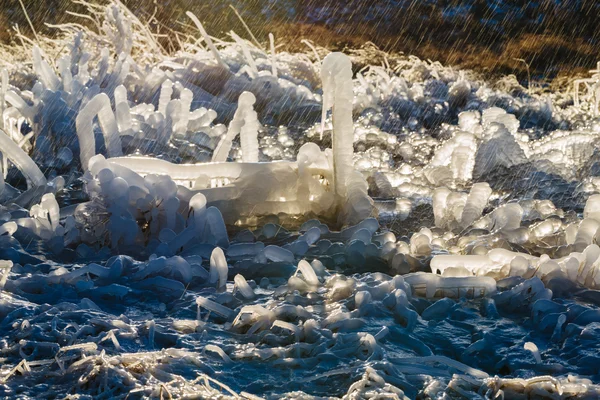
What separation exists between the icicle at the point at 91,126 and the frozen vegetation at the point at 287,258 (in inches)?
0.4

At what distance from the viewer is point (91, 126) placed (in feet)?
12.4

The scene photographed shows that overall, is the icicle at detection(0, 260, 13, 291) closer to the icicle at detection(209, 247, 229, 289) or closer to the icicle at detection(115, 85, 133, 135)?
the icicle at detection(209, 247, 229, 289)

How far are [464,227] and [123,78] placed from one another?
3.01 meters

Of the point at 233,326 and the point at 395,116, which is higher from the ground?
the point at 395,116

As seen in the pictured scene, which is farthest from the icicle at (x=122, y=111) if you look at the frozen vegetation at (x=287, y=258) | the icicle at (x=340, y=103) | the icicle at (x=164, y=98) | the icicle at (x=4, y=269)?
the icicle at (x=4, y=269)

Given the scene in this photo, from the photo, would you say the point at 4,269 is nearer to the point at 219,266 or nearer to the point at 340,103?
the point at 219,266

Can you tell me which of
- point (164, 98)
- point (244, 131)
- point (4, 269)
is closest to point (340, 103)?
point (244, 131)

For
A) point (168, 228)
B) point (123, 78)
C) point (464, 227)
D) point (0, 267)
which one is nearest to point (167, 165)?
point (168, 228)

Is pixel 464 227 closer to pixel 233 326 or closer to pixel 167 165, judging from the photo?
pixel 167 165

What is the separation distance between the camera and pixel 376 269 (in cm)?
293

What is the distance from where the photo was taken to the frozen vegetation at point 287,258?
1.93 meters

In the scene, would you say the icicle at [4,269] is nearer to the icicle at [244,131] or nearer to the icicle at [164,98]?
the icicle at [244,131]

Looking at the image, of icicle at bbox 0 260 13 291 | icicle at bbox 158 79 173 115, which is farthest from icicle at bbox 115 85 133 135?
icicle at bbox 0 260 13 291

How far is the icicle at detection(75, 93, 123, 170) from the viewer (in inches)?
143
